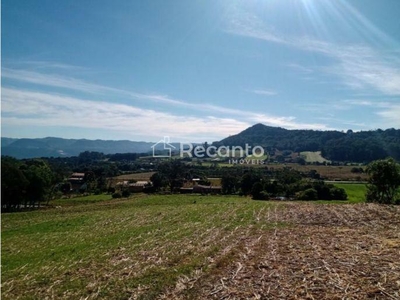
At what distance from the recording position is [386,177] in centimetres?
4328

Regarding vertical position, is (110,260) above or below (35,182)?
above

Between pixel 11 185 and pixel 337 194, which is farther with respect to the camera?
pixel 337 194

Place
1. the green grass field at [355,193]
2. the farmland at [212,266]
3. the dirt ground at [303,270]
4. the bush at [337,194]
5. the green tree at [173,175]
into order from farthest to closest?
the green tree at [173,175], the bush at [337,194], the green grass field at [355,193], the farmland at [212,266], the dirt ground at [303,270]

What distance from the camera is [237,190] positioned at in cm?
8494

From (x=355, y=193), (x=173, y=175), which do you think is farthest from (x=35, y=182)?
(x=355, y=193)

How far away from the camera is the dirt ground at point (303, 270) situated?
810cm

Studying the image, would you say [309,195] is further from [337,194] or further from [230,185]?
[230,185]

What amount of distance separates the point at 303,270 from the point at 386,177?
40.4 metres

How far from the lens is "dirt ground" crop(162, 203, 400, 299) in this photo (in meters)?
8.10

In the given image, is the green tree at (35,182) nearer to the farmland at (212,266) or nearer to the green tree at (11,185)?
the green tree at (11,185)

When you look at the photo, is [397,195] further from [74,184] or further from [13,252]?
[74,184]

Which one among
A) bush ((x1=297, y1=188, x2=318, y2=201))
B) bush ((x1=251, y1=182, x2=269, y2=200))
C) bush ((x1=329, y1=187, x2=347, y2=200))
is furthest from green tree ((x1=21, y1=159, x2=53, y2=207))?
bush ((x1=329, y1=187, x2=347, y2=200))

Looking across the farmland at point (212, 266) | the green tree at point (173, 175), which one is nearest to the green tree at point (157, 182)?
the green tree at point (173, 175)

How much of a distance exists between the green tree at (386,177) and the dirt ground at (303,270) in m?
30.8
